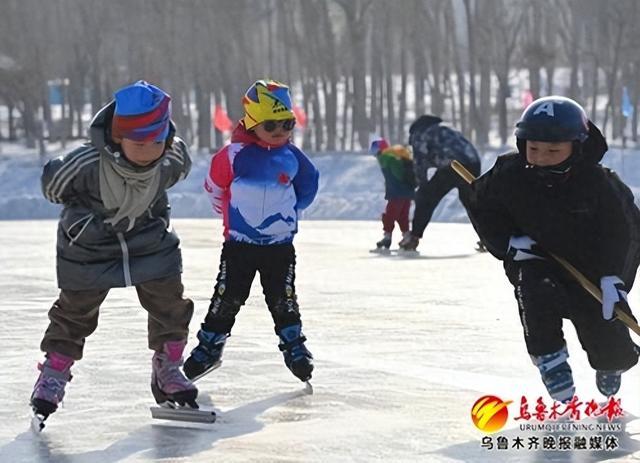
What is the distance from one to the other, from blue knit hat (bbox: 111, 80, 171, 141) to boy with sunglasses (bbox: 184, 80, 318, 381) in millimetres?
909

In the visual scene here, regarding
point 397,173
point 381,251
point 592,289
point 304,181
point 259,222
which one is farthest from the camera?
point 397,173

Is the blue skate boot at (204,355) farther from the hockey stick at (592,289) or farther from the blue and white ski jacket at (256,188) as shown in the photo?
the hockey stick at (592,289)

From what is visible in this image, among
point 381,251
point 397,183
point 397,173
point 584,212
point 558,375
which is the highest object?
point 584,212

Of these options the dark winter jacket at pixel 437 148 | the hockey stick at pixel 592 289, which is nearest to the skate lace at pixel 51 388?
the hockey stick at pixel 592 289

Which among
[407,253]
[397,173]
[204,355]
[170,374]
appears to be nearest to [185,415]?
[170,374]

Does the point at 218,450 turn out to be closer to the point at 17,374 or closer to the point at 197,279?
the point at 17,374

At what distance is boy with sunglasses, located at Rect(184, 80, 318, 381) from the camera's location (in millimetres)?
6469

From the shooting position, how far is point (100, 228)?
561 cm

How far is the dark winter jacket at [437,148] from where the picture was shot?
14.6m

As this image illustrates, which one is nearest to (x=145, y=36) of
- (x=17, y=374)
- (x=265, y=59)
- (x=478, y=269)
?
(x=265, y=59)

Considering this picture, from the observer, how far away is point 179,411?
5824 millimetres

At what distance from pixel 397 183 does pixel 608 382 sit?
393 inches

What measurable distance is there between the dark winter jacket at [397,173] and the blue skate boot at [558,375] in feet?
33.3

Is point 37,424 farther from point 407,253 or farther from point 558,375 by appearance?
point 407,253
